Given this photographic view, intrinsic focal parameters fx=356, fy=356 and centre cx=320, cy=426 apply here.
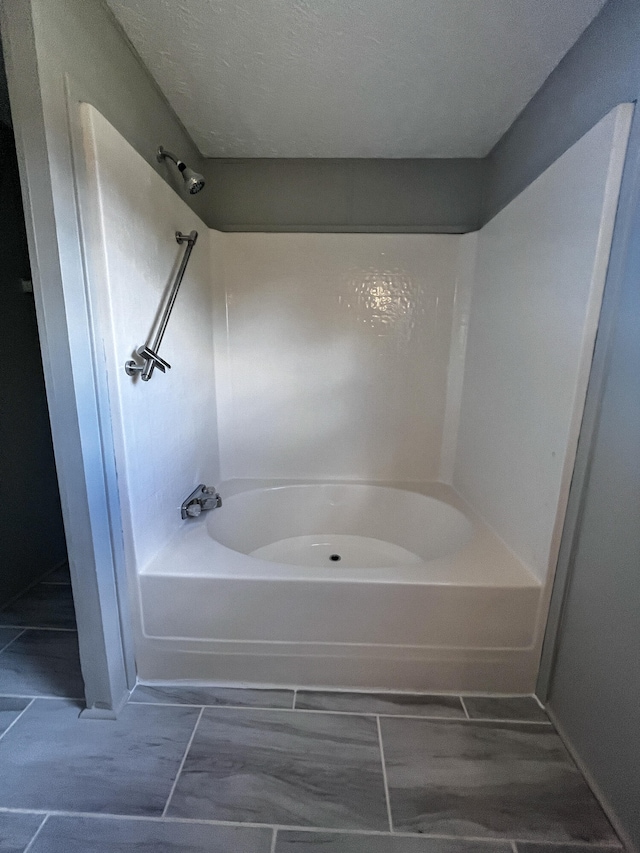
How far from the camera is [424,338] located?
1896mm

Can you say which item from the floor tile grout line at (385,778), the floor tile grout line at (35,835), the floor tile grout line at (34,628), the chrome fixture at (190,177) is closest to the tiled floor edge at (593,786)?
the floor tile grout line at (385,778)

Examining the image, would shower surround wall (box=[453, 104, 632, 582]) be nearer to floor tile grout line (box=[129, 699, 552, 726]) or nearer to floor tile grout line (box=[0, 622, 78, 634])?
floor tile grout line (box=[129, 699, 552, 726])

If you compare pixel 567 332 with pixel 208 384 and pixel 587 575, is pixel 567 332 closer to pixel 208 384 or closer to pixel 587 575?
pixel 587 575

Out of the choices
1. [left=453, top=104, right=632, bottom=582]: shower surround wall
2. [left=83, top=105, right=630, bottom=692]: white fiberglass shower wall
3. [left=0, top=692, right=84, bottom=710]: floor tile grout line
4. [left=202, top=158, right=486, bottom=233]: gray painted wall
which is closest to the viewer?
[left=453, top=104, right=632, bottom=582]: shower surround wall

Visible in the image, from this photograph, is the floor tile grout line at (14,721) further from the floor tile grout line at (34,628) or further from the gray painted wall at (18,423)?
the gray painted wall at (18,423)

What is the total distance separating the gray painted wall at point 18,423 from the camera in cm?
155

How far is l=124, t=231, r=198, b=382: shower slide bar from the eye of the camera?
1.10 m

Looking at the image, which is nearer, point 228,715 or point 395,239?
point 228,715

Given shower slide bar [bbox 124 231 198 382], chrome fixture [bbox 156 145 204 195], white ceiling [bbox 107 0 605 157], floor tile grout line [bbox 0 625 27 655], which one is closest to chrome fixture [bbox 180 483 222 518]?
shower slide bar [bbox 124 231 198 382]

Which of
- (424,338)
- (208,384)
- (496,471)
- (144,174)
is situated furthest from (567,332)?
(208,384)

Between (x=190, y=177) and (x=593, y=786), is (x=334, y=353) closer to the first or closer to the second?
(x=190, y=177)

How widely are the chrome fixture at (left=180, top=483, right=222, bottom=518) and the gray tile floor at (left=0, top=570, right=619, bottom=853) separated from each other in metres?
0.59

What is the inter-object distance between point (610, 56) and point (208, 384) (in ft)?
5.79

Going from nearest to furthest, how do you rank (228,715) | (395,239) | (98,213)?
(98,213) → (228,715) → (395,239)
